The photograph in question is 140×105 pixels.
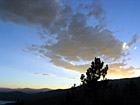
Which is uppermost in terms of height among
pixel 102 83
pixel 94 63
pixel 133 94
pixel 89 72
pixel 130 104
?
pixel 94 63

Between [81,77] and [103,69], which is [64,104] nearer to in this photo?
[81,77]

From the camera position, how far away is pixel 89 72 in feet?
110

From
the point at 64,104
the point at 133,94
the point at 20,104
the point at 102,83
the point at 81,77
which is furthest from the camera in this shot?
the point at 133,94

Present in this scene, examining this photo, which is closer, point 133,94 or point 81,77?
point 81,77

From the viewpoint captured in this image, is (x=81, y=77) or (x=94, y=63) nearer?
(x=94, y=63)

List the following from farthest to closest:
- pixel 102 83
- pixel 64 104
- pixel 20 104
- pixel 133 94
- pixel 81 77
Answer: pixel 133 94 → pixel 81 77 → pixel 102 83 → pixel 64 104 → pixel 20 104

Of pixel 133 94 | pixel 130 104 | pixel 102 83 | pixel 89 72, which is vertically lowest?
A: pixel 130 104

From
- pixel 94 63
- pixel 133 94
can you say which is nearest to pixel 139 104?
pixel 133 94

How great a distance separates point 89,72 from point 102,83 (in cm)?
425

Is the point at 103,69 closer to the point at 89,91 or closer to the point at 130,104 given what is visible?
the point at 89,91

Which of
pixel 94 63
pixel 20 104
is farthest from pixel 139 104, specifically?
pixel 20 104

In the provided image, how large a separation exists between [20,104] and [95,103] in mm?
24205

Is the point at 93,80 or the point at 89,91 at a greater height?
the point at 93,80

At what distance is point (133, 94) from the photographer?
149ft
